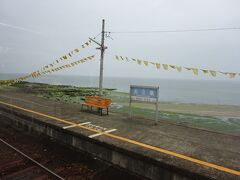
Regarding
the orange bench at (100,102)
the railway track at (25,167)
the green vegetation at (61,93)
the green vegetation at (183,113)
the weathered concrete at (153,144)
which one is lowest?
the green vegetation at (183,113)

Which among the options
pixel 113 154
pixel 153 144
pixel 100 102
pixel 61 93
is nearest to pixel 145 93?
pixel 100 102

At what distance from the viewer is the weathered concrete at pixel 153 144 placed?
19.0ft

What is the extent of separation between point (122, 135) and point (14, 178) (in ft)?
→ 13.4

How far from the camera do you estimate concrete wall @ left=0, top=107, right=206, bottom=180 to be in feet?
18.9

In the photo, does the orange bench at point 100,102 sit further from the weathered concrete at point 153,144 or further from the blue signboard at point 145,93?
the blue signboard at point 145,93

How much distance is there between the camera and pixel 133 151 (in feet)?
21.6

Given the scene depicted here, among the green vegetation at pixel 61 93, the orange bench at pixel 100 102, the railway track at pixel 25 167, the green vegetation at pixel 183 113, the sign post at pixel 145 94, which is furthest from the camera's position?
the green vegetation at pixel 61 93

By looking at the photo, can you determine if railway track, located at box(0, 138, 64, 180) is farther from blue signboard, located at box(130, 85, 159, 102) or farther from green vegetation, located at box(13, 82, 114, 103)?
green vegetation, located at box(13, 82, 114, 103)

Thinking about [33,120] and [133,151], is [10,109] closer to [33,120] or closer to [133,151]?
[33,120]

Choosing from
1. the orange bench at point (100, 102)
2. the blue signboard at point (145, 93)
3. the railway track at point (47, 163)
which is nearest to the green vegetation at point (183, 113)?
the orange bench at point (100, 102)

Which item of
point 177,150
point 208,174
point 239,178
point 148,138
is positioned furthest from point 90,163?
point 239,178

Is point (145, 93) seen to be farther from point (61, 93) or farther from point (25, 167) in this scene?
point (61, 93)

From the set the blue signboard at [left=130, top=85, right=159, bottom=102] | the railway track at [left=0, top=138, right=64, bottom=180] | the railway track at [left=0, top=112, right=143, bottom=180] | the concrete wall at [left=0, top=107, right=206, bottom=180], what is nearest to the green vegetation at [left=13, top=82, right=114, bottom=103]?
the concrete wall at [left=0, top=107, right=206, bottom=180]

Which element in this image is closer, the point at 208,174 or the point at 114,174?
the point at 208,174
